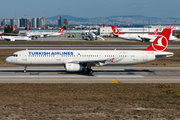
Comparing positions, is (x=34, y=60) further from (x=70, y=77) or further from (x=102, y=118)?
(x=102, y=118)

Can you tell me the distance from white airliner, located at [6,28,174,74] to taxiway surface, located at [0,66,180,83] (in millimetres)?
1778

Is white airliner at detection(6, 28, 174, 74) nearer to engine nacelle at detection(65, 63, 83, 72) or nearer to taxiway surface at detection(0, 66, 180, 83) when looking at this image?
engine nacelle at detection(65, 63, 83, 72)

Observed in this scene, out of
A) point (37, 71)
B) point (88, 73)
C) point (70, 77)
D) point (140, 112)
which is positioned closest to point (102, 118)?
point (140, 112)

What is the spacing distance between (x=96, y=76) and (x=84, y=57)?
4005 mm

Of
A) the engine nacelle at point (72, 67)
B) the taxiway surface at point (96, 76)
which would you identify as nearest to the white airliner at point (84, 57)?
the engine nacelle at point (72, 67)

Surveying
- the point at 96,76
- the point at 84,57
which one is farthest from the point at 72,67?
the point at 96,76

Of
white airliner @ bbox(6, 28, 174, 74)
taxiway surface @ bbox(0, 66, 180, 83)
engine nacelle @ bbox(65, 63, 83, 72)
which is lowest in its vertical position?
taxiway surface @ bbox(0, 66, 180, 83)

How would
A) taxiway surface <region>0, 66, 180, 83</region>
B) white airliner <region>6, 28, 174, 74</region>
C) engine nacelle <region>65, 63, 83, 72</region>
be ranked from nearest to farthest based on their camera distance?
taxiway surface <region>0, 66, 180, 83</region> < engine nacelle <region>65, 63, 83, 72</region> < white airliner <region>6, 28, 174, 74</region>

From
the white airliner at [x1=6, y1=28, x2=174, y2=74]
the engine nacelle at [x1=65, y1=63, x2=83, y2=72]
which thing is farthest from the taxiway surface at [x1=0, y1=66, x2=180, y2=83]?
the white airliner at [x1=6, y1=28, x2=174, y2=74]

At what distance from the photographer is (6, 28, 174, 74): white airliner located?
38.3m

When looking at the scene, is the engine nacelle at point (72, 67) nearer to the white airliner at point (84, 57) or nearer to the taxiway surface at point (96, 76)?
the white airliner at point (84, 57)

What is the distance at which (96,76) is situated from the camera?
37.5m

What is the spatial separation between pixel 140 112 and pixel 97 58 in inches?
804

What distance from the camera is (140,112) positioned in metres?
19.9
